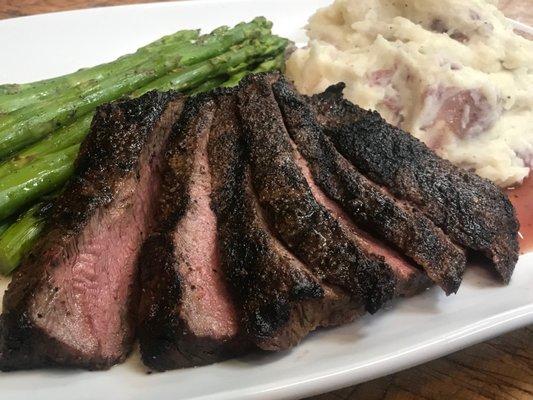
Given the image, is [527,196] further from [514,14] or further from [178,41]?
[514,14]

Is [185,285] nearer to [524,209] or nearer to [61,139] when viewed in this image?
[61,139]

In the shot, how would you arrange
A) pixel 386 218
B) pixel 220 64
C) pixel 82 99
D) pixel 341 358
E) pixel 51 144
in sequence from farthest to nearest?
pixel 220 64
pixel 82 99
pixel 51 144
pixel 386 218
pixel 341 358

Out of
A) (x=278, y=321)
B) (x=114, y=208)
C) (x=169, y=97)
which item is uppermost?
(x=169, y=97)

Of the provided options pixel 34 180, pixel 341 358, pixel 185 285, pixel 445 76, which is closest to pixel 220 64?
pixel 445 76

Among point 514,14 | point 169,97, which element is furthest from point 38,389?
point 514,14

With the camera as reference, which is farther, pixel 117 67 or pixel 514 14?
pixel 514 14

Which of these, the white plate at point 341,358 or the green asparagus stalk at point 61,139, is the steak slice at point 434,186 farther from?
the green asparagus stalk at point 61,139

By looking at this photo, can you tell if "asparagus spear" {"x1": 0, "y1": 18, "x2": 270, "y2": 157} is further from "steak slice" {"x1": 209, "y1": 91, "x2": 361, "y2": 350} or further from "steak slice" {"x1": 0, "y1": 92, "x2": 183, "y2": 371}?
"steak slice" {"x1": 209, "y1": 91, "x2": 361, "y2": 350}

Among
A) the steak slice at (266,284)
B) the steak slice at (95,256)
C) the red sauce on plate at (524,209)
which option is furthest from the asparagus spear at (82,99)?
the red sauce on plate at (524,209)
